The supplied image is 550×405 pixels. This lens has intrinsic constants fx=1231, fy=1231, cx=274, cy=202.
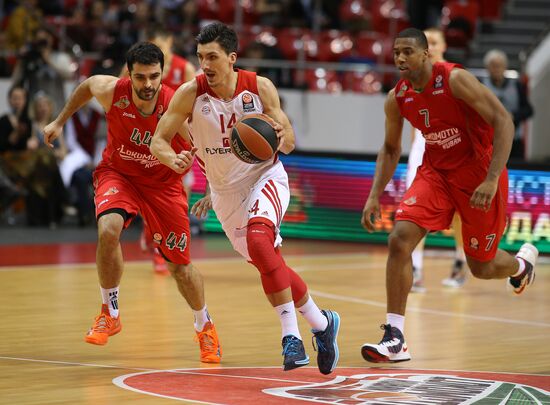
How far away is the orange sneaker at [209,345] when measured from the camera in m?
7.50

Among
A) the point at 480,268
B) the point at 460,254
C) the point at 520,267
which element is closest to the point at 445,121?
the point at 480,268

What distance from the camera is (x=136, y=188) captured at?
7.96m

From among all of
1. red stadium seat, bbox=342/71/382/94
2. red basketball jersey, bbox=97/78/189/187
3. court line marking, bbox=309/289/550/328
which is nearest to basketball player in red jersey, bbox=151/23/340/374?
red basketball jersey, bbox=97/78/189/187

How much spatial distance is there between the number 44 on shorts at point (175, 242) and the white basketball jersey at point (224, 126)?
26.6 inches

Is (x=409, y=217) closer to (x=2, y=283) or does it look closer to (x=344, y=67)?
(x=2, y=283)

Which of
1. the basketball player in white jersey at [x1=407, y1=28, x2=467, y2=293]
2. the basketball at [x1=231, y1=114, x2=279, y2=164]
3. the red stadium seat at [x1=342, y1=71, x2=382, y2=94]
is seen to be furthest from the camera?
the red stadium seat at [x1=342, y1=71, x2=382, y2=94]

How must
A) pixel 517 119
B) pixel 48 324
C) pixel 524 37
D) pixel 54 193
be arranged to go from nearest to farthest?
pixel 48 324 < pixel 517 119 < pixel 54 193 < pixel 524 37

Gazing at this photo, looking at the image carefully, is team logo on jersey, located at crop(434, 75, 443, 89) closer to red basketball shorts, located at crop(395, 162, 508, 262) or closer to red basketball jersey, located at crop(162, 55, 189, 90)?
red basketball shorts, located at crop(395, 162, 508, 262)

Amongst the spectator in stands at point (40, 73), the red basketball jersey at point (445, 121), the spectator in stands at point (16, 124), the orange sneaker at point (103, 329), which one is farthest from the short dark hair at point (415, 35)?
the spectator in stands at point (40, 73)

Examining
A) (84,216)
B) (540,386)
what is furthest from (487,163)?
(84,216)

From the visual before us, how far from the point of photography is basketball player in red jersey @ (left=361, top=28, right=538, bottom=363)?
291 inches

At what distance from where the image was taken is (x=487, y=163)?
25.5ft

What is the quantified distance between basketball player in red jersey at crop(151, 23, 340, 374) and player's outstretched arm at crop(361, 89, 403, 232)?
0.78 meters

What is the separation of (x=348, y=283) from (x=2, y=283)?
3.17 metres
